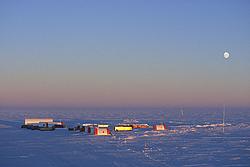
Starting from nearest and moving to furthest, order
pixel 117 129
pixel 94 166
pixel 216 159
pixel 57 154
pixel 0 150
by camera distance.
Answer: pixel 94 166
pixel 216 159
pixel 57 154
pixel 0 150
pixel 117 129

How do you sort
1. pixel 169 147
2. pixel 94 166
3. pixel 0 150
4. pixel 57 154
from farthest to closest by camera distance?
pixel 169 147 → pixel 0 150 → pixel 57 154 → pixel 94 166

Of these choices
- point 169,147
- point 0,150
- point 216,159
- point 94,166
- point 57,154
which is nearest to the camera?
point 94,166

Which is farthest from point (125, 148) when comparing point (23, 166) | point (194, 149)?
point (23, 166)

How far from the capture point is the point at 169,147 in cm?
2052

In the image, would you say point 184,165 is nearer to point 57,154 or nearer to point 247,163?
point 247,163

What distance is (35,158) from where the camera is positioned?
16.4m

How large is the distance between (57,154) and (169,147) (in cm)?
607

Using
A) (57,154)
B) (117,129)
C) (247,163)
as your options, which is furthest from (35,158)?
(117,129)

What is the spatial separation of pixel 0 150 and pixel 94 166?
699 cm

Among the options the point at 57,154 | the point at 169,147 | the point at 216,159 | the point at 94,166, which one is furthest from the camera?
the point at 169,147

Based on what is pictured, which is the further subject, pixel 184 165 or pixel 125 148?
pixel 125 148

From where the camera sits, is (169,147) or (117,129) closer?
(169,147)

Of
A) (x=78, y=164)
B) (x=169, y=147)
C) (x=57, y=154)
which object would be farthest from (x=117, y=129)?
(x=78, y=164)

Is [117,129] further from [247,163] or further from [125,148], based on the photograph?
[247,163]
